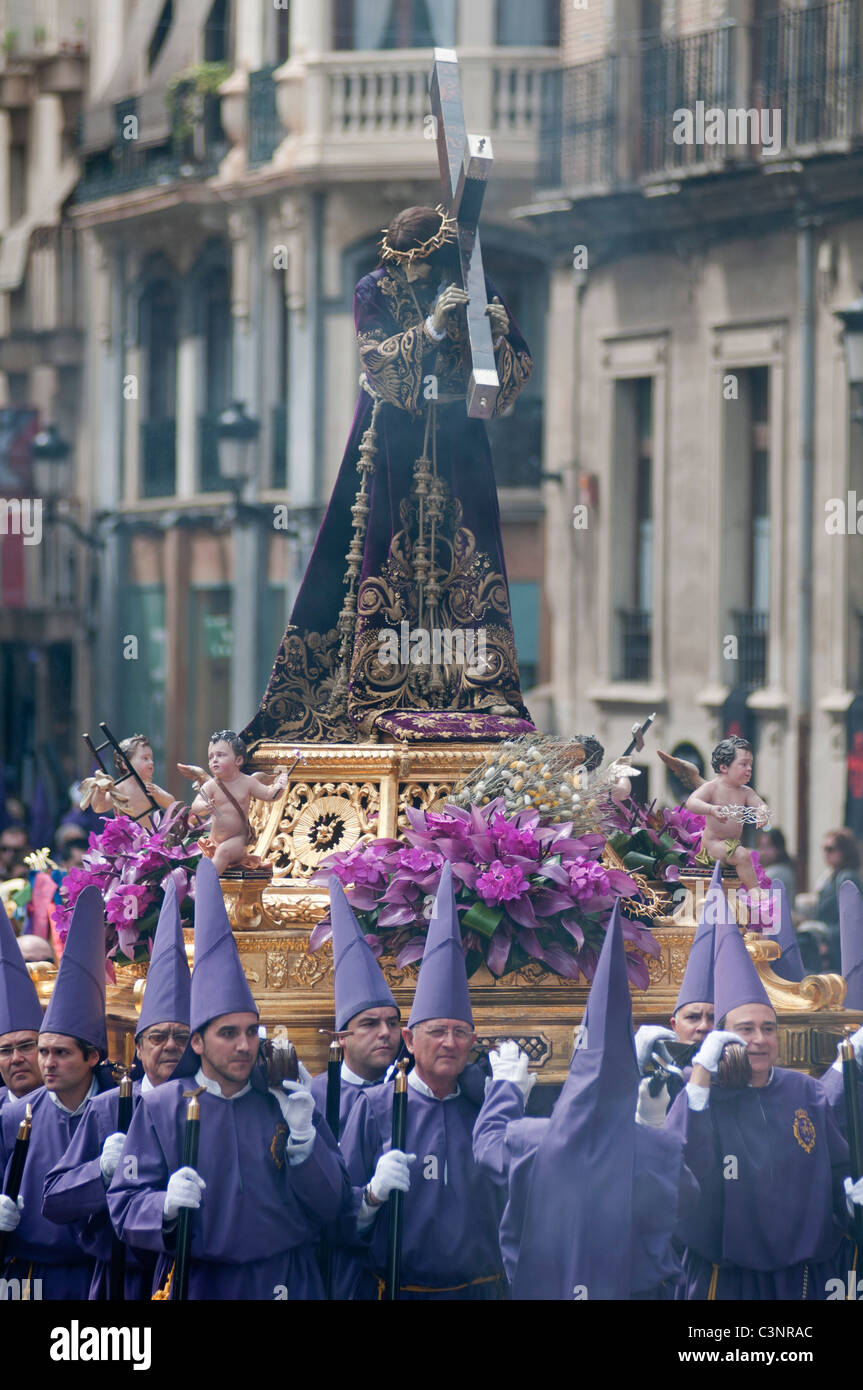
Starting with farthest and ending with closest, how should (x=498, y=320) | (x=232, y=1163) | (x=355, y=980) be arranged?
(x=498, y=320)
(x=355, y=980)
(x=232, y=1163)

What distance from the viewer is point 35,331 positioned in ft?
104

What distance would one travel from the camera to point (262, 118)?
2519 centimetres

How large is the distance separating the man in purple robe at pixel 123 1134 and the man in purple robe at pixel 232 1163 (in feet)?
0.44

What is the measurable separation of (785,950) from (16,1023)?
2.62m

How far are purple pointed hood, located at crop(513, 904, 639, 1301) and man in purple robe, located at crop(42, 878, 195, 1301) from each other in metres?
1.03

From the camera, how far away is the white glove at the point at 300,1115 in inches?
285

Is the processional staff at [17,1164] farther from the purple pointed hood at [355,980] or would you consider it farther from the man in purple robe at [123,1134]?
the purple pointed hood at [355,980]

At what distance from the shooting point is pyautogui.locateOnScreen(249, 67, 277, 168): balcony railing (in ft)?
82.0

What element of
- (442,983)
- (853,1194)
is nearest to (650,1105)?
(442,983)

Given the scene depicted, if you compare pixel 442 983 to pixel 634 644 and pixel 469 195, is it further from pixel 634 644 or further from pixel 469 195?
pixel 634 644

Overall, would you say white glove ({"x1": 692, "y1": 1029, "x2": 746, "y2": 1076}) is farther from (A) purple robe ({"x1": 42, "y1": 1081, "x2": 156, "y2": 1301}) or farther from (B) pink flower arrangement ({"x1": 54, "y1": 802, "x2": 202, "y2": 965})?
(B) pink flower arrangement ({"x1": 54, "y1": 802, "x2": 202, "y2": 965})

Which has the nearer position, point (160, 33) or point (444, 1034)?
point (444, 1034)

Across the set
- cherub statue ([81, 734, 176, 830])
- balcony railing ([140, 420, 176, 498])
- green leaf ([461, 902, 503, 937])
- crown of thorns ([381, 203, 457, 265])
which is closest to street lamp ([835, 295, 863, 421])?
crown of thorns ([381, 203, 457, 265])
